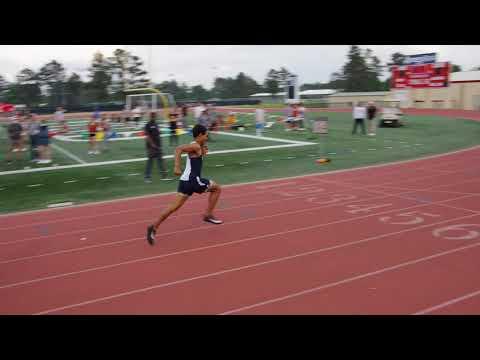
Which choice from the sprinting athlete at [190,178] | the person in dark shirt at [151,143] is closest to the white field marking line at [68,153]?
the person in dark shirt at [151,143]

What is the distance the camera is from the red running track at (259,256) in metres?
4.91

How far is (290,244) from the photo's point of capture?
22.5ft

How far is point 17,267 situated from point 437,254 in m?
5.88

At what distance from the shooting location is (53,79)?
81.0 m

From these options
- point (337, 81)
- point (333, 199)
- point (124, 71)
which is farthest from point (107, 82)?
point (333, 199)

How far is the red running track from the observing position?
16.1 feet

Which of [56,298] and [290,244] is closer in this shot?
[56,298]

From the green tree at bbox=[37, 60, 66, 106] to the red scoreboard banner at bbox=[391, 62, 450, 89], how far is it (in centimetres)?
5682

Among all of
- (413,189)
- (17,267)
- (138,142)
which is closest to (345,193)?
(413,189)

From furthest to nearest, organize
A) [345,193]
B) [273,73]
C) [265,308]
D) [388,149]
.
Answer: [273,73] → [388,149] → [345,193] → [265,308]

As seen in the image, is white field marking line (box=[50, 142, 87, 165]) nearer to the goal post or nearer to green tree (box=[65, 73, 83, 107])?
the goal post

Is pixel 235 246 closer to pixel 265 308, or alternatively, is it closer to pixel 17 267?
pixel 265 308

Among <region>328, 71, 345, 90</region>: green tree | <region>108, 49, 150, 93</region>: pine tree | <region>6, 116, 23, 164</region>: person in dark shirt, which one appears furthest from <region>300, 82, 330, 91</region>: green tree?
<region>6, 116, 23, 164</region>: person in dark shirt
